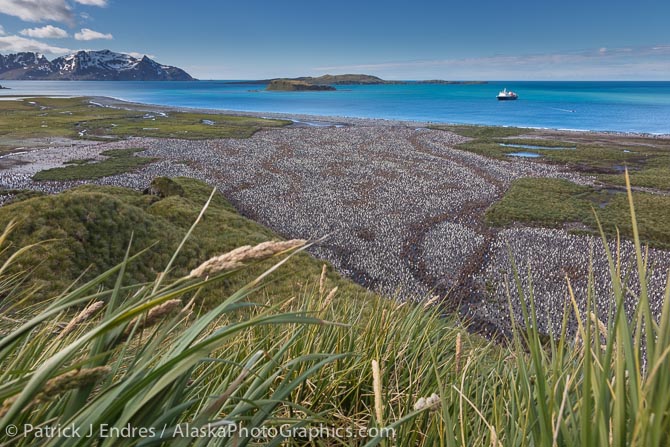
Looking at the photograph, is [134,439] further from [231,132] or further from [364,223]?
[231,132]

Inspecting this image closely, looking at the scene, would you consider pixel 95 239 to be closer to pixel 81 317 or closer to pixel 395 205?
pixel 81 317

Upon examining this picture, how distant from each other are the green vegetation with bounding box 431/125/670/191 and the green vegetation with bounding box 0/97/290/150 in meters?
43.1

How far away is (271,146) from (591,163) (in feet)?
147

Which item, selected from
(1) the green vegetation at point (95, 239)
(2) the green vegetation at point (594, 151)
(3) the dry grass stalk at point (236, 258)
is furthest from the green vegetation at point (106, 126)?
(3) the dry grass stalk at point (236, 258)

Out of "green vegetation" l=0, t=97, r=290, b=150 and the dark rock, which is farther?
"green vegetation" l=0, t=97, r=290, b=150

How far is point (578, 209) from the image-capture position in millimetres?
32500

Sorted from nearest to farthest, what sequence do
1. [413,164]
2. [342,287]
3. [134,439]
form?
[134,439] < [342,287] < [413,164]

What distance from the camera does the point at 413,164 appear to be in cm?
4941

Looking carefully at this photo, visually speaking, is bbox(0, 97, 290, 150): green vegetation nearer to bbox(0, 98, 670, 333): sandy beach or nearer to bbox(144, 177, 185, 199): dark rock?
bbox(0, 98, 670, 333): sandy beach

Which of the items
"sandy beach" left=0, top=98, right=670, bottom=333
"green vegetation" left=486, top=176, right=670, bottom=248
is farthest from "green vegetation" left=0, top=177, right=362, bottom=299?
"green vegetation" left=486, top=176, right=670, bottom=248

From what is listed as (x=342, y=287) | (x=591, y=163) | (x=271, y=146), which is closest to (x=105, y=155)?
(x=271, y=146)

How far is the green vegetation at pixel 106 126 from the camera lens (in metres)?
69.2

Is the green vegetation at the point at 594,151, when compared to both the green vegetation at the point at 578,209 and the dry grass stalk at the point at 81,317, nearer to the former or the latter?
the green vegetation at the point at 578,209

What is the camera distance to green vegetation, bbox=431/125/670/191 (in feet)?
149
